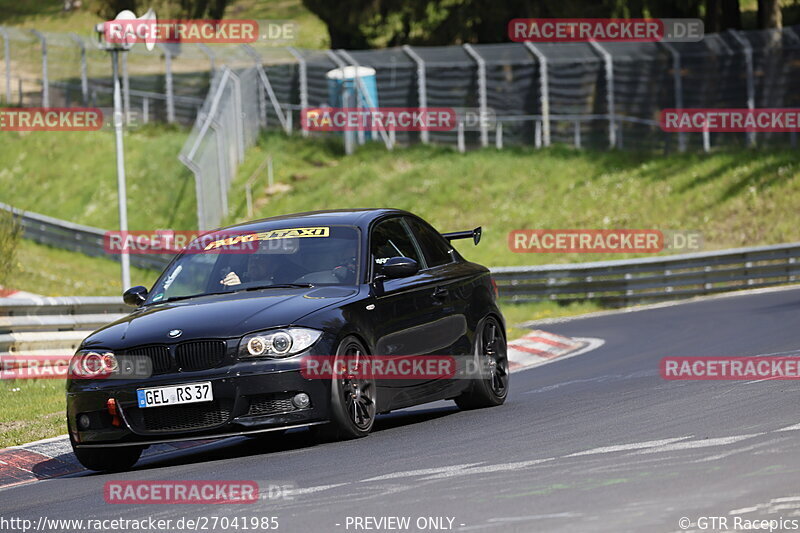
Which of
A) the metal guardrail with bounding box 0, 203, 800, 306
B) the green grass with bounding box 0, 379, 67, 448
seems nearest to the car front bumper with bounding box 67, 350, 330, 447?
the green grass with bounding box 0, 379, 67, 448

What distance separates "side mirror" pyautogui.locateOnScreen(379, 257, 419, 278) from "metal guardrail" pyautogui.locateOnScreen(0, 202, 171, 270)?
2377cm

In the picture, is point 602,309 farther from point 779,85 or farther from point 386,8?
point 386,8

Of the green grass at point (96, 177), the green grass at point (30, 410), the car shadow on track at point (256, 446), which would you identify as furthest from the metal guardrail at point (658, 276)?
the car shadow on track at point (256, 446)

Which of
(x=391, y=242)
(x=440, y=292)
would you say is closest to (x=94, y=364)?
(x=391, y=242)

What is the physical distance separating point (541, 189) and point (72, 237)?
1194cm

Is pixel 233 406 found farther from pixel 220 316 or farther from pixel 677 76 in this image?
pixel 677 76

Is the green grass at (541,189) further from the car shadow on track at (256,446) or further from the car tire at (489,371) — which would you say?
the car shadow on track at (256,446)

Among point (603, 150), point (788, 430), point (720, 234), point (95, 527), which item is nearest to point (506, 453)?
point (788, 430)

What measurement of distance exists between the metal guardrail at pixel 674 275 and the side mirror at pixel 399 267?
18.4m

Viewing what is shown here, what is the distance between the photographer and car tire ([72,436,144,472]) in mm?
9547

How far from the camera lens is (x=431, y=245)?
11.6 metres

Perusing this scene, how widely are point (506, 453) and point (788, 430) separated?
1.56m

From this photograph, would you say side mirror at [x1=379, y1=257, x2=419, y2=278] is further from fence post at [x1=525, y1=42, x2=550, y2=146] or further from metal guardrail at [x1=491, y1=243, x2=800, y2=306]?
fence post at [x1=525, y1=42, x2=550, y2=146]

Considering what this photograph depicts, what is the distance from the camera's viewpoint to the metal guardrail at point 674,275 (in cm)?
2795
